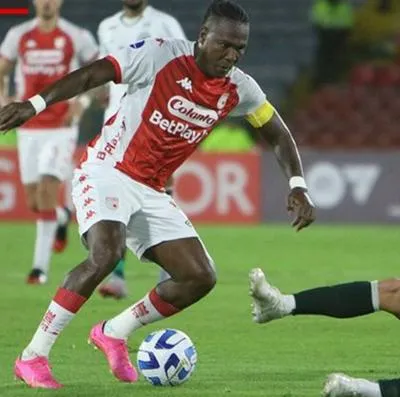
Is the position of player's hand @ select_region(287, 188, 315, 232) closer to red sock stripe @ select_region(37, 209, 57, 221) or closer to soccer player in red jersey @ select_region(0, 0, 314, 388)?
soccer player in red jersey @ select_region(0, 0, 314, 388)

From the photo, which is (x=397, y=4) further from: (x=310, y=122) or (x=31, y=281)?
(x=31, y=281)

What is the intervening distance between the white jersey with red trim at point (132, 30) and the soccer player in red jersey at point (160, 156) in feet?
10.1

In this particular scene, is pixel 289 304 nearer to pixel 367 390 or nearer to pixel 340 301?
pixel 340 301

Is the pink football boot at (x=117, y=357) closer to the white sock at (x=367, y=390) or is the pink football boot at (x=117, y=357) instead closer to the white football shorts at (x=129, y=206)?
the white football shorts at (x=129, y=206)

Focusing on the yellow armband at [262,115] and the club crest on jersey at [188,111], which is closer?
the club crest on jersey at [188,111]

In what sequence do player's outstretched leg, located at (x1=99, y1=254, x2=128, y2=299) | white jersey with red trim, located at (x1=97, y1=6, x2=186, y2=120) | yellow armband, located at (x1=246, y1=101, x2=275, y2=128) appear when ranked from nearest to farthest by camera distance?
yellow armband, located at (x1=246, y1=101, x2=275, y2=128)
white jersey with red trim, located at (x1=97, y1=6, x2=186, y2=120)
player's outstretched leg, located at (x1=99, y1=254, x2=128, y2=299)

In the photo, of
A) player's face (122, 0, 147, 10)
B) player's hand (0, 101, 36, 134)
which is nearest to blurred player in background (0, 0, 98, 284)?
player's face (122, 0, 147, 10)

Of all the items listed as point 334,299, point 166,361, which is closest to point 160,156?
point 166,361

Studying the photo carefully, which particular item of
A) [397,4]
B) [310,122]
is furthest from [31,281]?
[397,4]

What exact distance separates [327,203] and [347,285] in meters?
→ 11.9

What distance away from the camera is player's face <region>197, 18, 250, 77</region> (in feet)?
23.6

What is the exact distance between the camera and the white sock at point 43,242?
11.9 m

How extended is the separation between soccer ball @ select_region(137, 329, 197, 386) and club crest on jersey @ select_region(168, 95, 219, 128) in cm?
109

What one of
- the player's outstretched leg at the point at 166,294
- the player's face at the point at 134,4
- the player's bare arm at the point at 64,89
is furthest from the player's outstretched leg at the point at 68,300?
the player's face at the point at 134,4
